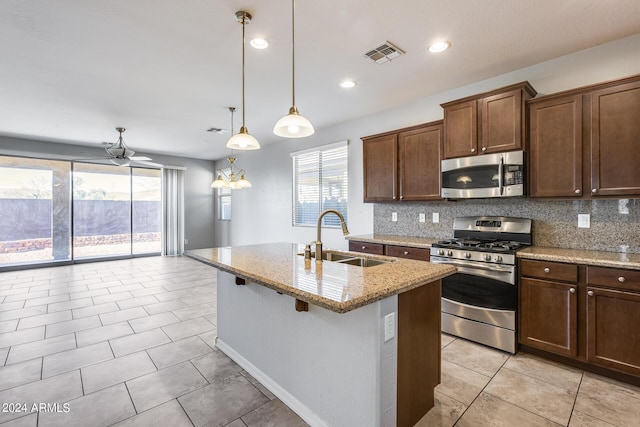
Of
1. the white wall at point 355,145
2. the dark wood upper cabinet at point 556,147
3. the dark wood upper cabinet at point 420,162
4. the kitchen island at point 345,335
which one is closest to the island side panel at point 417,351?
the kitchen island at point 345,335

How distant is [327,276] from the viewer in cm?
166

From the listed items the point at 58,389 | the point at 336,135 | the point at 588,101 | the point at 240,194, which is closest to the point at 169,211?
the point at 240,194

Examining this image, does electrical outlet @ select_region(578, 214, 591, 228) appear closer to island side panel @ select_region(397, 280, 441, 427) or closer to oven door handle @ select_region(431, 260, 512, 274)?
oven door handle @ select_region(431, 260, 512, 274)

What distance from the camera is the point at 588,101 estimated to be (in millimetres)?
2479

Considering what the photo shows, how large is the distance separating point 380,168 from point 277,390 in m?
2.90

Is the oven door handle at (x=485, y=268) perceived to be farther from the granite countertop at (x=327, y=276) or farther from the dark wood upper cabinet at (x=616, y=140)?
the granite countertop at (x=327, y=276)

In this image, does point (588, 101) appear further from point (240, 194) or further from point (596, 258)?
point (240, 194)

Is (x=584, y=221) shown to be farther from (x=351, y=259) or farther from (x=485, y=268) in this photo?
(x=351, y=259)

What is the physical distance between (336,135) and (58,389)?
442cm

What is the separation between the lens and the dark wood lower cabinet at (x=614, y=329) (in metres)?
2.10

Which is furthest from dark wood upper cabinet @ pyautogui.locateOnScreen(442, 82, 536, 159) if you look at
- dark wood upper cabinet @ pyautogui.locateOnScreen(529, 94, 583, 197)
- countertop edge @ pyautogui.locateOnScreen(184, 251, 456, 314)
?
countertop edge @ pyautogui.locateOnScreen(184, 251, 456, 314)

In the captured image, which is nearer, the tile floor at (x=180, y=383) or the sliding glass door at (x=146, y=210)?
the tile floor at (x=180, y=383)

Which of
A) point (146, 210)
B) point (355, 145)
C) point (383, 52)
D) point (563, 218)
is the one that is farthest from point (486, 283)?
point (146, 210)

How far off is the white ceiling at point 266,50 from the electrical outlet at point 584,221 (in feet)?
4.91
